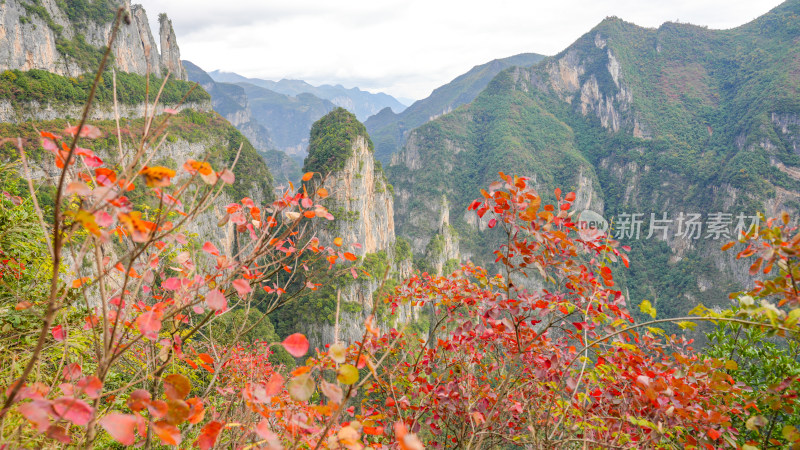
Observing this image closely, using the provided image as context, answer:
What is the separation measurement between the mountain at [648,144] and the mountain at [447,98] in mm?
62703

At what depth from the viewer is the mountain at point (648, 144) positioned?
54.3m

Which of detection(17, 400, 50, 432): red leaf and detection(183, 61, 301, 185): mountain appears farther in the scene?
detection(183, 61, 301, 185): mountain

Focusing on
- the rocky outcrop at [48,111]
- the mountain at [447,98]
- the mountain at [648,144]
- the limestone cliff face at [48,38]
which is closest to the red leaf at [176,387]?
the rocky outcrop at [48,111]

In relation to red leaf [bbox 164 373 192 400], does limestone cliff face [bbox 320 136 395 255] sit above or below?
below

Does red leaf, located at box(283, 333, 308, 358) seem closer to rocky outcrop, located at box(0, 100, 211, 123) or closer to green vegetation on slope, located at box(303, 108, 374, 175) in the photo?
rocky outcrop, located at box(0, 100, 211, 123)

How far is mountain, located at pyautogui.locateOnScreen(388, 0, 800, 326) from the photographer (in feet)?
178

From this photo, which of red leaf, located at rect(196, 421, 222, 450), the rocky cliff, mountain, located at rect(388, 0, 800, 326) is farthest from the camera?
mountain, located at rect(388, 0, 800, 326)

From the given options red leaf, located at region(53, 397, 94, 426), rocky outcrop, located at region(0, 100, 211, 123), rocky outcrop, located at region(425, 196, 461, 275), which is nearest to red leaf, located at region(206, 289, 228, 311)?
red leaf, located at region(53, 397, 94, 426)

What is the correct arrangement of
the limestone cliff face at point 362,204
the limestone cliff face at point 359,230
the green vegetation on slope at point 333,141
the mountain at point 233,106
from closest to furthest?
1. the limestone cliff face at point 359,230
2. the green vegetation on slope at point 333,141
3. the limestone cliff face at point 362,204
4. the mountain at point 233,106

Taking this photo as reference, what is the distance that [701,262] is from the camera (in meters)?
54.1

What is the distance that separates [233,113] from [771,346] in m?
171

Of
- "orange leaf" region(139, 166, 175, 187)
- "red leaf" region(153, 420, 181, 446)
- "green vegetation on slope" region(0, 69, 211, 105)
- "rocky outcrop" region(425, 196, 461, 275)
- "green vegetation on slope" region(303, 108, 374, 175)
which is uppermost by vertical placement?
"green vegetation on slope" region(0, 69, 211, 105)

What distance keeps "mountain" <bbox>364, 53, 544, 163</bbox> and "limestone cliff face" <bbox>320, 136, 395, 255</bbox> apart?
347ft

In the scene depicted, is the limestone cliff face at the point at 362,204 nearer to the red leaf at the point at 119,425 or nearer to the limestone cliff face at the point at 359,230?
the limestone cliff face at the point at 359,230
